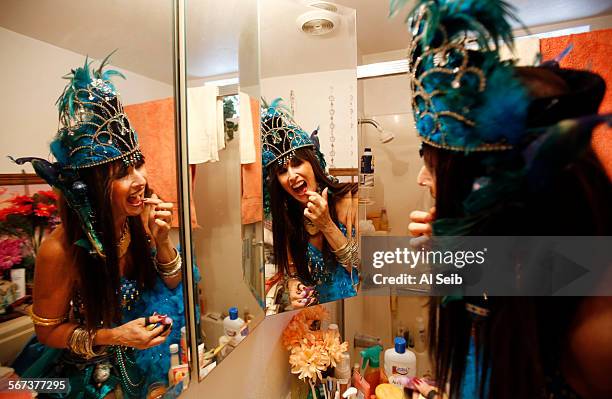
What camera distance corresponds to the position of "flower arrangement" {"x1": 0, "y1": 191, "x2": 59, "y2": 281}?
0.32 m

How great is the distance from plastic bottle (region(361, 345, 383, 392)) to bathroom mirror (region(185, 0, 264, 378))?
0.42 meters

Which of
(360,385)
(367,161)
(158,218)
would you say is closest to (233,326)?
(158,218)

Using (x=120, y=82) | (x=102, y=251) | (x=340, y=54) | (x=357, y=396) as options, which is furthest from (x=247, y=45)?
(x=357, y=396)

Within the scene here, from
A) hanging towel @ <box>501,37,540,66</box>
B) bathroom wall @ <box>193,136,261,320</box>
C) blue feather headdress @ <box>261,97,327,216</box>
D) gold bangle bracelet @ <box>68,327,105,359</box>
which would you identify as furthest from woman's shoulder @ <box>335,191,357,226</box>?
gold bangle bracelet @ <box>68,327,105,359</box>

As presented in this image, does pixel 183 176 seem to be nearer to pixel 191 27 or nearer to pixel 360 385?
pixel 191 27

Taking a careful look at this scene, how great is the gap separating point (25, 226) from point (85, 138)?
0.15 meters

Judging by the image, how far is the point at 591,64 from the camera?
0.56m

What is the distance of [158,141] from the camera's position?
521 mm

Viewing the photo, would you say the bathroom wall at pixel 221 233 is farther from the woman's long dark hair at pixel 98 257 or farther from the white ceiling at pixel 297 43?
the white ceiling at pixel 297 43

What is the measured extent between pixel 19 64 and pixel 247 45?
553 millimetres

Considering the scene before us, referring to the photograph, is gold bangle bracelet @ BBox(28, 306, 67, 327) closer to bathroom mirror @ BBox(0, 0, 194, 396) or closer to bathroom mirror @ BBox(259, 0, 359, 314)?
bathroom mirror @ BBox(0, 0, 194, 396)

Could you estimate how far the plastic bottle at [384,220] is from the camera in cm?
78

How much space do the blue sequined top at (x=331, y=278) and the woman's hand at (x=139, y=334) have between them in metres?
0.47

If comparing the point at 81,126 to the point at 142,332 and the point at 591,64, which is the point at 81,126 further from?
the point at 591,64
